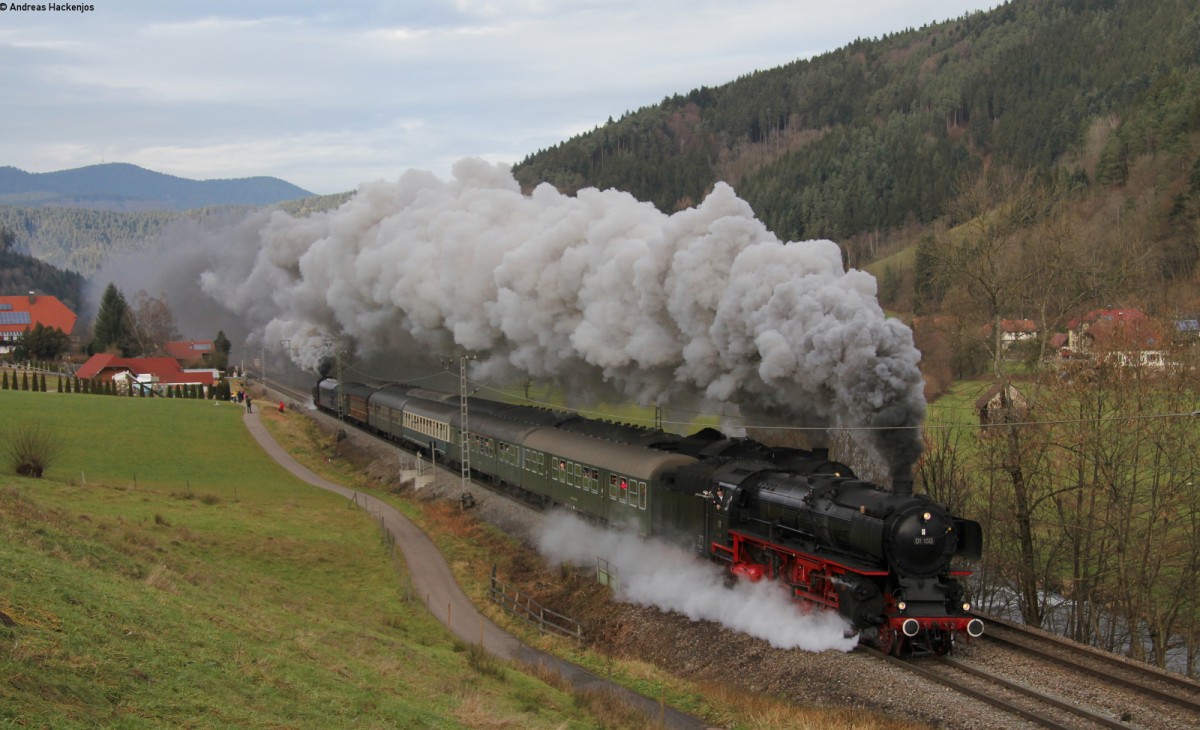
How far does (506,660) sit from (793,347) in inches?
369

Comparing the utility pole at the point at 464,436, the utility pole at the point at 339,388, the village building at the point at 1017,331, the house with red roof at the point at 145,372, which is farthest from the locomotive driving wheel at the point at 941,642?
the house with red roof at the point at 145,372

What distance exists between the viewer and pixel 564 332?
3503 centimetres

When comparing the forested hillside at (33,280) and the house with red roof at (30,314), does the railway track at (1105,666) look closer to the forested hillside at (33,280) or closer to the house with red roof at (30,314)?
the house with red roof at (30,314)

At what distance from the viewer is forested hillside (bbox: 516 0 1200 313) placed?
80.7 metres

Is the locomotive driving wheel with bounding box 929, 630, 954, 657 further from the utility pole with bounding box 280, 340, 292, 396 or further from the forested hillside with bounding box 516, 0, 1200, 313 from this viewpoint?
the utility pole with bounding box 280, 340, 292, 396

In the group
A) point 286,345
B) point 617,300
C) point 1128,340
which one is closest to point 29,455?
point 617,300

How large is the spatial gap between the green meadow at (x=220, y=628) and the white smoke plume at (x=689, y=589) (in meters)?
4.66

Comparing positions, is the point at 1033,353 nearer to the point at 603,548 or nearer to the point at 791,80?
the point at 603,548

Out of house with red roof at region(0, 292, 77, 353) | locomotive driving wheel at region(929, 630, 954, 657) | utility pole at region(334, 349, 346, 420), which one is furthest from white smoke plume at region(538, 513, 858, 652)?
house with red roof at region(0, 292, 77, 353)

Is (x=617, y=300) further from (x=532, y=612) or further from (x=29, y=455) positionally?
(x=29, y=455)

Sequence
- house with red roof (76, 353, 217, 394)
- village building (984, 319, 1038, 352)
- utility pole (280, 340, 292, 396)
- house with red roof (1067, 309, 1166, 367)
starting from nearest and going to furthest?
house with red roof (1067, 309, 1166, 367) < village building (984, 319, 1038, 352) < utility pole (280, 340, 292, 396) < house with red roof (76, 353, 217, 394)

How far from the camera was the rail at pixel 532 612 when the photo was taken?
903 inches

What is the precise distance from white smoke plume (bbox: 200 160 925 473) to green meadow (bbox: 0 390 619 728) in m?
9.03

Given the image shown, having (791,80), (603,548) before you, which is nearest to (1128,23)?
(791,80)
